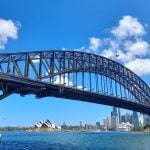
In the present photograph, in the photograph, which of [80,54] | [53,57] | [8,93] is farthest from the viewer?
[80,54]

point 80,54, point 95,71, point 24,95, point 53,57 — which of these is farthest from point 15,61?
point 95,71

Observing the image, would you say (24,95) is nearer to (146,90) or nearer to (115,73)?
(115,73)

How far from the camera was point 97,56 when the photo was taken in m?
96.8

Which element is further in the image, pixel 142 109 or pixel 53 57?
pixel 142 109

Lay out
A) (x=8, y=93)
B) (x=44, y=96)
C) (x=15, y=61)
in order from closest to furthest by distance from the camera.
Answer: (x=8, y=93) → (x=15, y=61) → (x=44, y=96)

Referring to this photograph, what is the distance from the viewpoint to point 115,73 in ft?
352

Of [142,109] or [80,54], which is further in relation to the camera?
[142,109]

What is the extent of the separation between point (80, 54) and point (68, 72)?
9080 millimetres

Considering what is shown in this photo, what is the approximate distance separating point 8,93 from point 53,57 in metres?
19.8

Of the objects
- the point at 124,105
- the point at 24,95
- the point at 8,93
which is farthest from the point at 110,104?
the point at 8,93

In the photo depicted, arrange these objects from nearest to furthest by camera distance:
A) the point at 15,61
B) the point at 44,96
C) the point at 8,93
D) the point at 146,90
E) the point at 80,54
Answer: the point at 8,93 → the point at 15,61 → the point at 44,96 → the point at 80,54 → the point at 146,90

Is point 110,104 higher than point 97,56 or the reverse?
the reverse

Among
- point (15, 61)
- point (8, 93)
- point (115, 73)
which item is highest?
point (115, 73)

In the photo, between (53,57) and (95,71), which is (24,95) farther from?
(95,71)
